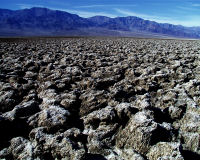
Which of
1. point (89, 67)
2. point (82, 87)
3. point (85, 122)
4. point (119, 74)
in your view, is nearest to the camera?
point (85, 122)

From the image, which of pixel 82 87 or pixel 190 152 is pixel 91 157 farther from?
pixel 82 87

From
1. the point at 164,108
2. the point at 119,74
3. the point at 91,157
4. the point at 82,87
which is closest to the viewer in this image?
the point at 91,157

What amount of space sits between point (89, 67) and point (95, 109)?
337cm

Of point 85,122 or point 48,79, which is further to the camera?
point 48,79

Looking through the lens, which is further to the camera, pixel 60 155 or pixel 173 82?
pixel 173 82

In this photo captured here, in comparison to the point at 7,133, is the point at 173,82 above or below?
above

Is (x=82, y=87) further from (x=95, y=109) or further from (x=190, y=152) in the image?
(x=190, y=152)

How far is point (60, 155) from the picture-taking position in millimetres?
2211

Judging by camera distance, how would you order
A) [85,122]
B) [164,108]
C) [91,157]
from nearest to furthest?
[91,157] → [85,122] → [164,108]

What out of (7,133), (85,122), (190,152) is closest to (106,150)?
(85,122)

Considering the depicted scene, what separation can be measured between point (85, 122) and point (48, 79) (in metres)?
2.41

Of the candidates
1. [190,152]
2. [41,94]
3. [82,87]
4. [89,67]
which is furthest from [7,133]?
[89,67]

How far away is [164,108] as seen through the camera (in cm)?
332

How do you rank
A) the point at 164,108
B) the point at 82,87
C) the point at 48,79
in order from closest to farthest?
the point at 164,108 → the point at 82,87 → the point at 48,79
